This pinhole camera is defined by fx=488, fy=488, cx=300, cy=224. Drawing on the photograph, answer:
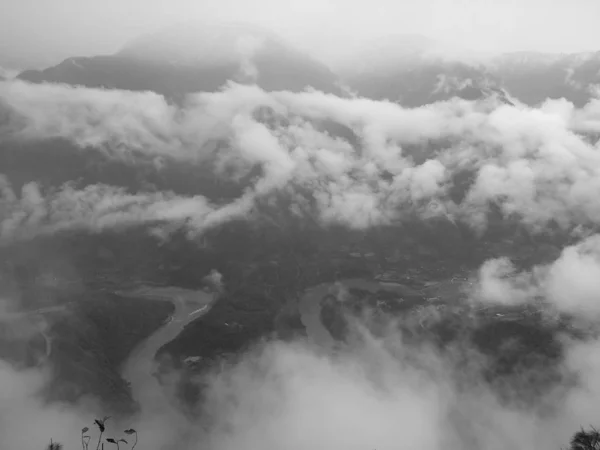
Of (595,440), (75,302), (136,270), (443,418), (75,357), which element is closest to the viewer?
(595,440)

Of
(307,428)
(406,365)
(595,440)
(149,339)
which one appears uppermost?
(149,339)

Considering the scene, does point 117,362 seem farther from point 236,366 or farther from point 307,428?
point 307,428

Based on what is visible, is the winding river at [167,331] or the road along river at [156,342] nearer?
the road along river at [156,342]

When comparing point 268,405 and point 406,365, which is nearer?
point 268,405

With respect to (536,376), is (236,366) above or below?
above

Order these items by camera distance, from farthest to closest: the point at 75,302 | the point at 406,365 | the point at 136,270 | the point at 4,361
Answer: the point at 136,270
the point at 75,302
the point at 406,365
the point at 4,361

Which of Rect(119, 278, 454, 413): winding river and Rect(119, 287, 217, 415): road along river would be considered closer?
Rect(119, 287, 217, 415): road along river

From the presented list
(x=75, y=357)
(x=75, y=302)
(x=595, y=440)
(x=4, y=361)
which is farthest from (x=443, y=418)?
(x=75, y=302)

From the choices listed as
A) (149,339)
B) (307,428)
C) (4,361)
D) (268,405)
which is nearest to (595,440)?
(307,428)

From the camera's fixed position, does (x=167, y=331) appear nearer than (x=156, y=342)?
No

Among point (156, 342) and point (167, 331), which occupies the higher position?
point (167, 331)
